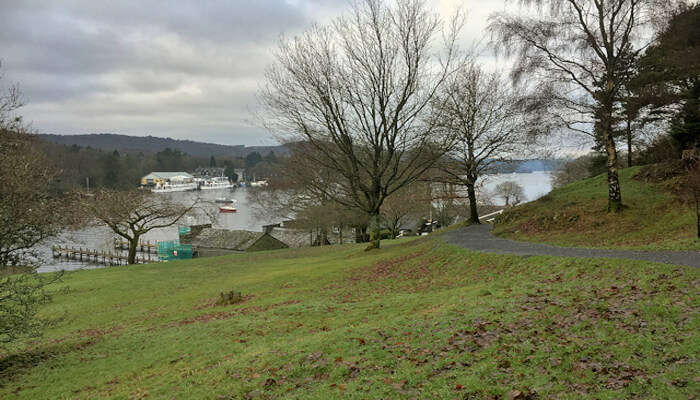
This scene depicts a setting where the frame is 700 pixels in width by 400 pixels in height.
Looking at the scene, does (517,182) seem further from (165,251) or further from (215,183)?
(215,183)

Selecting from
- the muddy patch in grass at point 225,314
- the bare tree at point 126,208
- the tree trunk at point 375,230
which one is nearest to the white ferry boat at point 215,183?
the bare tree at point 126,208

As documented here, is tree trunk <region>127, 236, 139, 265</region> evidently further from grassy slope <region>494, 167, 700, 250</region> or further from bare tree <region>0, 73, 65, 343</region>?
grassy slope <region>494, 167, 700, 250</region>

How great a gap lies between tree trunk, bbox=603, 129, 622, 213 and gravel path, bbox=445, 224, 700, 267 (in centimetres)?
428

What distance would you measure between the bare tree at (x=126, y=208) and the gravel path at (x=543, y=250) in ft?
77.4

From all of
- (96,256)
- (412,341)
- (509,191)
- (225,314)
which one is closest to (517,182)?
(509,191)

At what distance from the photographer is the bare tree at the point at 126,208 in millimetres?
31047

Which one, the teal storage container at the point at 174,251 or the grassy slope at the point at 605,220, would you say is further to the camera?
the teal storage container at the point at 174,251

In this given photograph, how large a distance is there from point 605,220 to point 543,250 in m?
4.65

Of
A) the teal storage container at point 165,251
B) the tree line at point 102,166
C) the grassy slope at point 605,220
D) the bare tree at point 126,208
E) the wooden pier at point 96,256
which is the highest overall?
the tree line at point 102,166

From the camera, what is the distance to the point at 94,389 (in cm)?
834

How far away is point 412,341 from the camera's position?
7.35m

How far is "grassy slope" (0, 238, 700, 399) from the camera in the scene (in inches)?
217

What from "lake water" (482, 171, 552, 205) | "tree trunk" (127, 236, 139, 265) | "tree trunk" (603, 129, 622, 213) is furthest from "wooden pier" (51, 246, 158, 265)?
"tree trunk" (603, 129, 622, 213)

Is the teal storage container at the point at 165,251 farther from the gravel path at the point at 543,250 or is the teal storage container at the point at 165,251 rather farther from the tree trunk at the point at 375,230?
the gravel path at the point at 543,250
